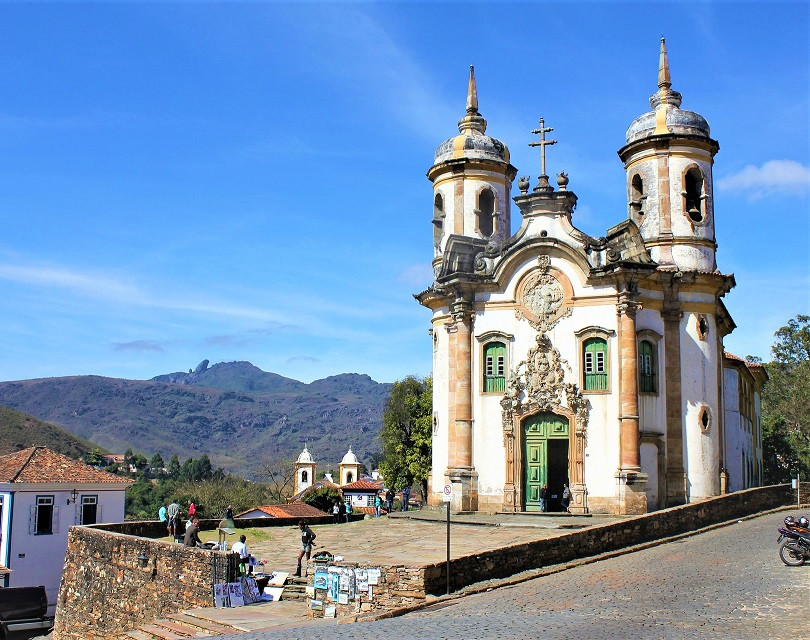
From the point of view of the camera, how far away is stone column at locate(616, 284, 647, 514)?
2750 centimetres

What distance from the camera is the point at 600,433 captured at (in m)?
28.4

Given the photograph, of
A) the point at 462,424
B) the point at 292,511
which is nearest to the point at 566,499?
the point at 462,424

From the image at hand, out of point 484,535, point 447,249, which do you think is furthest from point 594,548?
point 447,249

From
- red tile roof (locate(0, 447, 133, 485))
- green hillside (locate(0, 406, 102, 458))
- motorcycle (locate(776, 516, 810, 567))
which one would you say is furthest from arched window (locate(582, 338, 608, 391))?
green hillside (locate(0, 406, 102, 458))

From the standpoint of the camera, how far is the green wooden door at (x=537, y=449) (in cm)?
2908

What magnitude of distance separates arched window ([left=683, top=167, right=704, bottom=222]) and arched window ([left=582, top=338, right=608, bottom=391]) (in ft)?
19.8

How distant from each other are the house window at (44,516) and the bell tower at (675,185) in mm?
23924

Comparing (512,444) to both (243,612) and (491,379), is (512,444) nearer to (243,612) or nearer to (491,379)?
(491,379)

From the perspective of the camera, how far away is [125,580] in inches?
925

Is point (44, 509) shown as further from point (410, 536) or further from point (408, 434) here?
point (408, 434)

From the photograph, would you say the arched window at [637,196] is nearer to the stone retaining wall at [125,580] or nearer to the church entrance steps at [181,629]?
the stone retaining wall at [125,580]

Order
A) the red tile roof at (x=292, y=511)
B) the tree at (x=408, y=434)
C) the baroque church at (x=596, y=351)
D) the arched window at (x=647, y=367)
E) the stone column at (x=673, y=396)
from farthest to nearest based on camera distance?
the tree at (x=408, y=434) → the red tile roof at (x=292, y=511) → the arched window at (x=647, y=367) → the stone column at (x=673, y=396) → the baroque church at (x=596, y=351)

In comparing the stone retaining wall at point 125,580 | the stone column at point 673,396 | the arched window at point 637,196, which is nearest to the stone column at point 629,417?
the stone column at point 673,396

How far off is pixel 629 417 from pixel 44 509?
2190 cm
